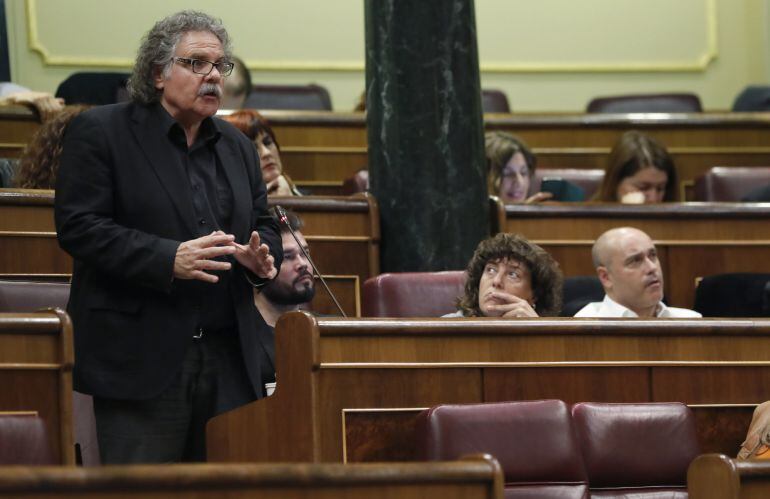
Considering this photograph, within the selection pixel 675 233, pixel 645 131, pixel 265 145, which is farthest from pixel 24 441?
pixel 645 131

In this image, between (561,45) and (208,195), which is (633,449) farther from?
(561,45)

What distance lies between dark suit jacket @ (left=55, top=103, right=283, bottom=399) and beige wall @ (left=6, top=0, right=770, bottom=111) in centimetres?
330

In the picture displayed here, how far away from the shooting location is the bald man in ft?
8.79

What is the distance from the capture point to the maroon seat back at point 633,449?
6.55 ft

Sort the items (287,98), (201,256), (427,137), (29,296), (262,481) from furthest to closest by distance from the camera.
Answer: (287,98) → (427,137) → (29,296) → (201,256) → (262,481)

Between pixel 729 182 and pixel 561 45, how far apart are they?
1831 mm

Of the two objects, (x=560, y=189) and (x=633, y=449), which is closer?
(x=633, y=449)

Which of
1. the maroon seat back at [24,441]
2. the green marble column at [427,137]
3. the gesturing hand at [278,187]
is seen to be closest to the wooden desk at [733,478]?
the maroon seat back at [24,441]

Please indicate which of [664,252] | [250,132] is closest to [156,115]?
[250,132]

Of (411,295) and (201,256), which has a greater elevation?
(201,256)

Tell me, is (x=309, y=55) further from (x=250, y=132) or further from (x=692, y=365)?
(x=692, y=365)

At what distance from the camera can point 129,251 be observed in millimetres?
1826

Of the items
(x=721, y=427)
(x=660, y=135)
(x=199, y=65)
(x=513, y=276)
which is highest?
(x=199, y=65)

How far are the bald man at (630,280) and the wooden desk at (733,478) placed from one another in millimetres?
1040
